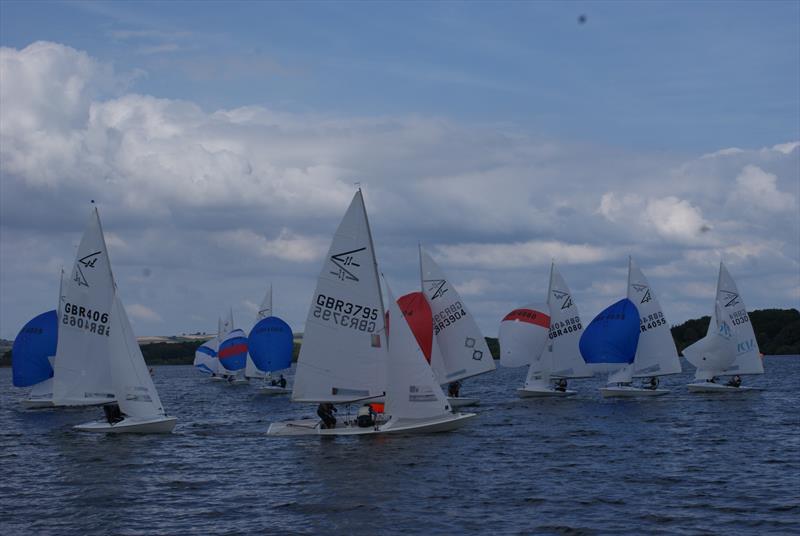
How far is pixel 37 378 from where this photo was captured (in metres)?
61.5

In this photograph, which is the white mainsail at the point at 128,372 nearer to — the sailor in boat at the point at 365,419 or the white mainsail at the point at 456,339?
the sailor in boat at the point at 365,419

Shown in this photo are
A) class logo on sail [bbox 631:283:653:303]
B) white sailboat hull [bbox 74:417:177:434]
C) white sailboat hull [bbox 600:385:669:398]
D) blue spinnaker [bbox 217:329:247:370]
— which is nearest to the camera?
white sailboat hull [bbox 74:417:177:434]

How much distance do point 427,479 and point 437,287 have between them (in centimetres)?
2166

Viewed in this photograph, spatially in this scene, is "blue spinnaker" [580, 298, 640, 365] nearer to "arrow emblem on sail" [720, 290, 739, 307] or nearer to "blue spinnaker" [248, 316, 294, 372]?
"arrow emblem on sail" [720, 290, 739, 307]

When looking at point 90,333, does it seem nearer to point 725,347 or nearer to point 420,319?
point 420,319

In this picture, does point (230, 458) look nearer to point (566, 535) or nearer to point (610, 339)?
point (566, 535)

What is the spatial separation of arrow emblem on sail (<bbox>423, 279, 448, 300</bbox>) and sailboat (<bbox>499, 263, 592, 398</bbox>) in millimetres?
11115

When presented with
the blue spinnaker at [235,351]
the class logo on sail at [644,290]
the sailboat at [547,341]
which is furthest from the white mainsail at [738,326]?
the blue spinnaker at [235,351]

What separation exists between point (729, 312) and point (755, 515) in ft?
138

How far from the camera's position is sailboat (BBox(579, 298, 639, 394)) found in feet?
190

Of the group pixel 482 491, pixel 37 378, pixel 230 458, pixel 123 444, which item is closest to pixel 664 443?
pixel 482 491

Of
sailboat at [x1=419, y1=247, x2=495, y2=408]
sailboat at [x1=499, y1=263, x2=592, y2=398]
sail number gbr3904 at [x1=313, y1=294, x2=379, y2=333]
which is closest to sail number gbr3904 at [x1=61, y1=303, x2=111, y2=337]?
sail number gbr3904 at [x1=313, y1=294, x2=379, y2=333]

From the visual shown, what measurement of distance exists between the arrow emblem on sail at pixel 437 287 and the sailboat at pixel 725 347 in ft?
70.1

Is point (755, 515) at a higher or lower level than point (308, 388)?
lower
